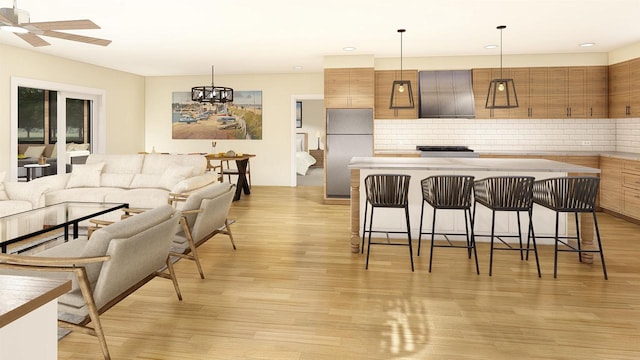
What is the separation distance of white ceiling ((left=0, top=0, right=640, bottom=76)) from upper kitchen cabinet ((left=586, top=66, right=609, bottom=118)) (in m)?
0.38

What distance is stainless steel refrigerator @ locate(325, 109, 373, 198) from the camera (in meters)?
7.70

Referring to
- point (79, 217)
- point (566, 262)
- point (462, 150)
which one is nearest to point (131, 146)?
point (79, 217)

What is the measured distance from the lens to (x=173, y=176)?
6.09 meters

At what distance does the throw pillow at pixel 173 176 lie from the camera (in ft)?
19.9

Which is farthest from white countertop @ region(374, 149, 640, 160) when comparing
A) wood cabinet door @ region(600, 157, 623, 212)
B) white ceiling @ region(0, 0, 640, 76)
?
white ceiling @ region(0, 0, 640, 76)

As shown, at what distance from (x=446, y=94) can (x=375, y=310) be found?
5691mm

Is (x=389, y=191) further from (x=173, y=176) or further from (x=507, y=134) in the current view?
(x=507, y=134)

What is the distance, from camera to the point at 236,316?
305cm

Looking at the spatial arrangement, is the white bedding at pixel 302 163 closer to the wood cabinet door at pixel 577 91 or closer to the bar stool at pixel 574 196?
the wood cabinet door at pixel 577 91

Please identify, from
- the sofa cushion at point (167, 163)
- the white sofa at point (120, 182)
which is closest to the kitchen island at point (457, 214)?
the white sofa at point (120, 182)

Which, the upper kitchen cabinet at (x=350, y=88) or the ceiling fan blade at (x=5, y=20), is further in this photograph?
the upper kitchen cabinet at (x=350, y=88)

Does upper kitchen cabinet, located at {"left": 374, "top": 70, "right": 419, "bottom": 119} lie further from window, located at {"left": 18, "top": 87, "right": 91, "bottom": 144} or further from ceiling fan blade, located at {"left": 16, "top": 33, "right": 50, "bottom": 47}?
window, located at {"left": 18, "top": 87, "right": 91, "bottom": 144}

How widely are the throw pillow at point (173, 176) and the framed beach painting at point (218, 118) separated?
427 centimetres

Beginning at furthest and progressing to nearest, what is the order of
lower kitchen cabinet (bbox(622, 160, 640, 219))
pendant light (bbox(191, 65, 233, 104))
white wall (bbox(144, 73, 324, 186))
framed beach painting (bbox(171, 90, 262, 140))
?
framed beach painting (bbox(171, 90, 262, 140)) → white wall (bbox(144, 73, 324, 186)) → pendant light (bbox(191, 65, 233, 104)) → lower kitchen cabinet (bbox(622, 160, 640, 219))
